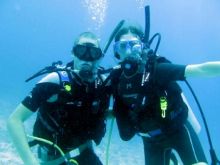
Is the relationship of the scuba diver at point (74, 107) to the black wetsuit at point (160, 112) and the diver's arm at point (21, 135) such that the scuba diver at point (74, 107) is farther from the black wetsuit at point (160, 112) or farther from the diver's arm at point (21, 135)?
the black wetsuit at point (160, 112)

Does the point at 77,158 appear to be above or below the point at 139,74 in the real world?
below

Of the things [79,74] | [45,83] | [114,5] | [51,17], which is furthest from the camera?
[51,17]

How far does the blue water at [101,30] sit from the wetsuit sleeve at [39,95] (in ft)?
163

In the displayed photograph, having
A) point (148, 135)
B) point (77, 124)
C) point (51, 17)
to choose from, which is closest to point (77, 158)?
point (77, 124)

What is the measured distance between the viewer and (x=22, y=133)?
413 centimetres

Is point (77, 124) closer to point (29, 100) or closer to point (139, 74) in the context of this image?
point (29, 100)

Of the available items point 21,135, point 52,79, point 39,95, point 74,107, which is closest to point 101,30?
point 74,107

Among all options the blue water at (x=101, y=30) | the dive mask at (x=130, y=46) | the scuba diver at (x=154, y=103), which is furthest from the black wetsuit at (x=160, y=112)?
the blue water at (x=101, y=30)

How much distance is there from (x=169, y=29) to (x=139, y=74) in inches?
4972

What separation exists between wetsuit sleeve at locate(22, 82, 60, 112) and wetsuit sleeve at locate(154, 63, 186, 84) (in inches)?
52.6

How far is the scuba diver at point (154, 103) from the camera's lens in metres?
4.52

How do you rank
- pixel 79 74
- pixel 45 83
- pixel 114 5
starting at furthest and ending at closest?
pixel 114 5
pixel 79 74
pixel 45 83

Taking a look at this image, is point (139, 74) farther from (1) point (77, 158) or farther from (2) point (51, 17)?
(2) point (51, 17)

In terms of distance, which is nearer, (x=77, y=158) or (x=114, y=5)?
(x=77, y=158)
